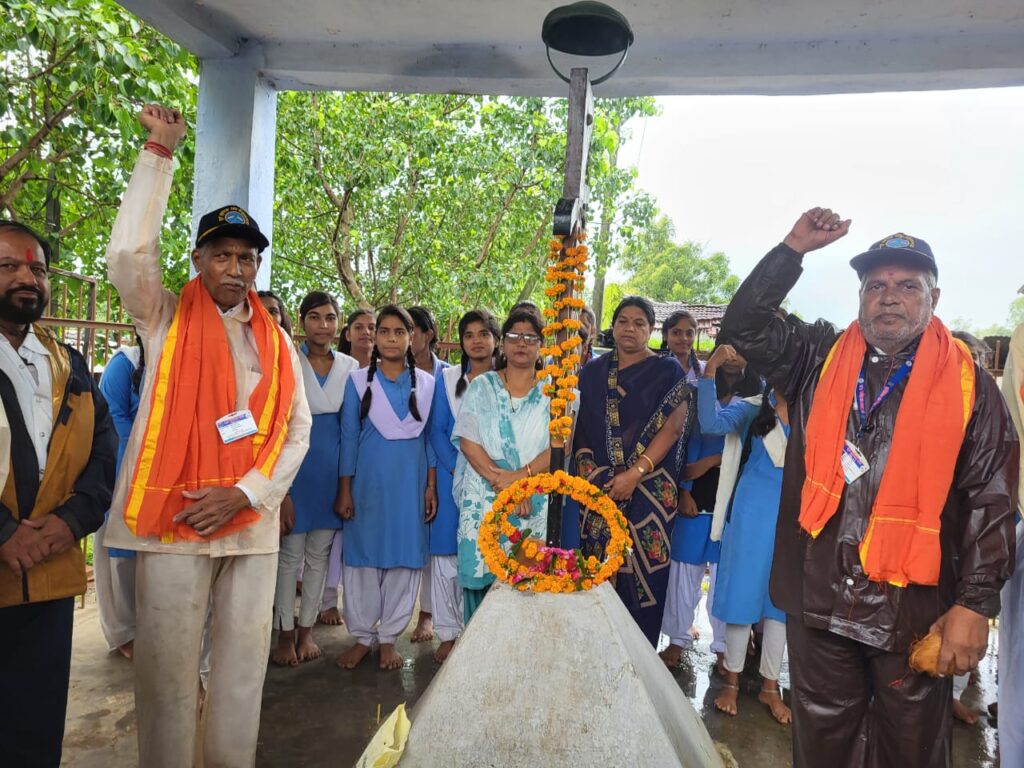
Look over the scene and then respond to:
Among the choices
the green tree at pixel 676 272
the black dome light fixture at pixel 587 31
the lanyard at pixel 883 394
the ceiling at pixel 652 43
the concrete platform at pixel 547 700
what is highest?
the green tree at pixel 676 272

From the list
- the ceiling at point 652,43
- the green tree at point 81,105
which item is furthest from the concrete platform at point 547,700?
the green tree at point 81,105

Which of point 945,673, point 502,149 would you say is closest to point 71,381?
point 945,673

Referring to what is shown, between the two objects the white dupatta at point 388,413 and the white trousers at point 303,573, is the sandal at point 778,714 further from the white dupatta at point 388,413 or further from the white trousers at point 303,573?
the white trousers at point 303,573

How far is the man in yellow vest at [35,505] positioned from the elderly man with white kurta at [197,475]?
185mm

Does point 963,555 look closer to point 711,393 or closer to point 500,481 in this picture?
point 711,393

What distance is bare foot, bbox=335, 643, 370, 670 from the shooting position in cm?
394

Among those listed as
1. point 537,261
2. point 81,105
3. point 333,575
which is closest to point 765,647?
point 333,575

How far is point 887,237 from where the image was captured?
2324 mm

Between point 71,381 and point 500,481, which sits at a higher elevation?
point 71,381

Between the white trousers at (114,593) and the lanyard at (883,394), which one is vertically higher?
the lanyard at (883,394)

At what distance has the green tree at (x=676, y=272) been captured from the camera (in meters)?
43.8

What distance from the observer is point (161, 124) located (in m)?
2.33

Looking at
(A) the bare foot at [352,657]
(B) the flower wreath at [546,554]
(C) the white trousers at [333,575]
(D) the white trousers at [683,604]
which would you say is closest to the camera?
(B) the flower wreath at [546,554]

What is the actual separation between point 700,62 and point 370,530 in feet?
11.2
